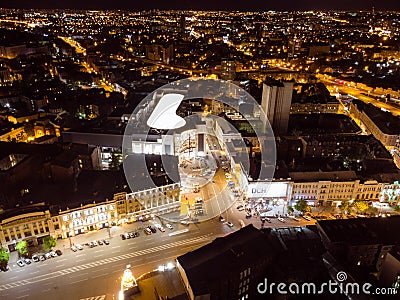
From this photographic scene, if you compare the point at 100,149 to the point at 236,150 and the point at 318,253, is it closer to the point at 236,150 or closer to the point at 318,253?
the point at 236,150

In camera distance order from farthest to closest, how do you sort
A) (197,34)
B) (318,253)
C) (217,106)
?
(197,34), (217,106), (318,253)

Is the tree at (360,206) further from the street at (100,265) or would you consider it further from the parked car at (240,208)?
the parked car at (240,208)

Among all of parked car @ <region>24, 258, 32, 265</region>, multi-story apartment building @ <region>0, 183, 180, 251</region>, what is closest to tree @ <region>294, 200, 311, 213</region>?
multi-story apartment building @ <region>0, 183, 180, 251</region>

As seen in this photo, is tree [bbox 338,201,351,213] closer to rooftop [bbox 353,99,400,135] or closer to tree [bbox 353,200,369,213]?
tree [bbox 353,200,369,213]

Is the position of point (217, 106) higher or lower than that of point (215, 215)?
higher

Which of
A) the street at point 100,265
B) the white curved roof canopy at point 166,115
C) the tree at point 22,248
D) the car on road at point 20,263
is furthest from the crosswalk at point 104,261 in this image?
the white curved roof canopy at point 166,115

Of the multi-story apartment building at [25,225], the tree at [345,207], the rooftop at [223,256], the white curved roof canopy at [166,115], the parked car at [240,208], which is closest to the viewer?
the rooftop at [223,256]

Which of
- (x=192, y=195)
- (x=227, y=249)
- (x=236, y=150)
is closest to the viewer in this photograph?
(x=227, y=249)

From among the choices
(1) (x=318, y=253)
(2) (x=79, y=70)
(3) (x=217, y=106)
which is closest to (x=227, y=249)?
(1) (x=318, y=253)

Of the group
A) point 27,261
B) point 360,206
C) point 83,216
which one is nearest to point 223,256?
point 83,216
